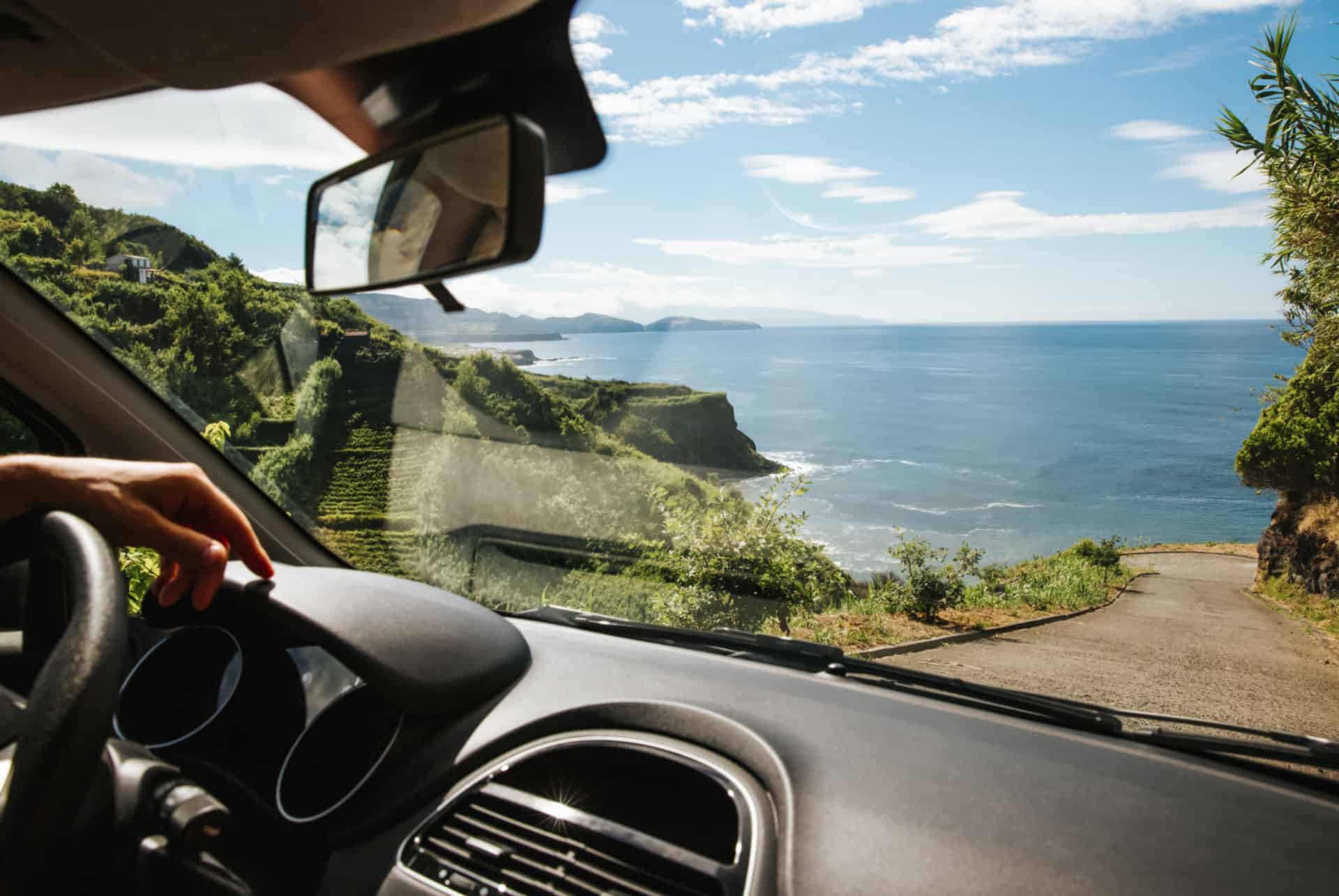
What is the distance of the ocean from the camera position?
2.35 metres

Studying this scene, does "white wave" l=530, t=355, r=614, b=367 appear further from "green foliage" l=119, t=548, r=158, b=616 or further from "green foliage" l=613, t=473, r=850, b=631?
"green foliage" l=119, t=548, r=158, b=616

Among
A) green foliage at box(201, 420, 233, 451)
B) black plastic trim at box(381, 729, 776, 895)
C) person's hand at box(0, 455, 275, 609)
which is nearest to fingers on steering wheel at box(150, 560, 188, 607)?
person's hand at box(0, 455, 275, 609)

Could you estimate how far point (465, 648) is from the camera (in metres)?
2.20

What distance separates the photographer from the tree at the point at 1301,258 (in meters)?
1.98

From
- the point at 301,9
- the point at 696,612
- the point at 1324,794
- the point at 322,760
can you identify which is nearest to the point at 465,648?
the point at 322,760

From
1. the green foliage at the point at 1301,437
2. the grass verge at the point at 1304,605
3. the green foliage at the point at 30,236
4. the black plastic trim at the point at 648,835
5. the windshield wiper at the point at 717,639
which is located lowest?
the black plastic trim at the point at 648,835

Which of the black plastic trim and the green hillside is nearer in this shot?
the black plastic trim

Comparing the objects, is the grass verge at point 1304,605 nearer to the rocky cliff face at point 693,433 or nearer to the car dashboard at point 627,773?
the car dashboard at point 627,773

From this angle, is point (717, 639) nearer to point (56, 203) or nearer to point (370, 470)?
point (370, 470)

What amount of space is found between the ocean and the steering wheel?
242cm

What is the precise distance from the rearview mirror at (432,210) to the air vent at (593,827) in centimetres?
112

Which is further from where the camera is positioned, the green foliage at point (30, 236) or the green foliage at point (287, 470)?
the green foliage at point (287, 470)

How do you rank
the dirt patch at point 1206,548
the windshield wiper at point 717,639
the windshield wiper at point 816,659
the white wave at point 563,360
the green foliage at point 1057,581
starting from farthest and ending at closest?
the white wave at point 563,360
the green foliage at point 1057,581
the dirt patch at point 1206,548
the windshield wiper at point 717,639
the windshield wiper at point 816,659

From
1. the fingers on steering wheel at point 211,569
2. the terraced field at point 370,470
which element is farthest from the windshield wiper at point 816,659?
the terraced field at point 370,470
